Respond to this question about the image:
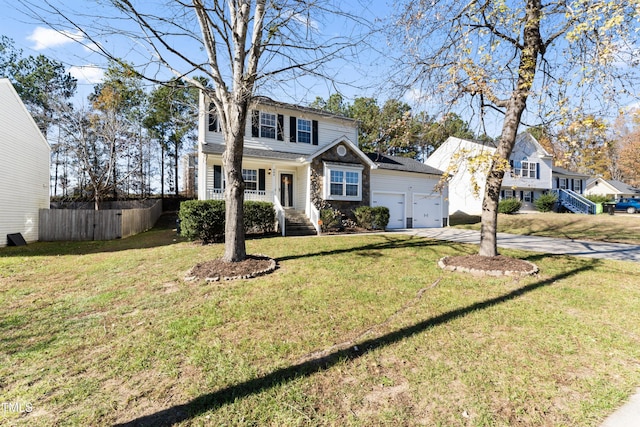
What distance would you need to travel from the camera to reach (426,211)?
18625 mm

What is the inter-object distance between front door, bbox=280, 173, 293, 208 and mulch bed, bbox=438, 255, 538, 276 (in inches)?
391

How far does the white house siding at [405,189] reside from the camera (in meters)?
16.9

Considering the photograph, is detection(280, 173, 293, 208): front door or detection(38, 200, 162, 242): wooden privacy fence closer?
detection(38, 200, 162, 242): wooden privacy fence

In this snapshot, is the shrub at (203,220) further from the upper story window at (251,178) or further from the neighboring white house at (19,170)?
the neighboring white house at (19,170)

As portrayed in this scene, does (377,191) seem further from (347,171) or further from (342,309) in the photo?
(342,309)

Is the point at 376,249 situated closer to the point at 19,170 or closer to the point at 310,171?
the point at 310,171

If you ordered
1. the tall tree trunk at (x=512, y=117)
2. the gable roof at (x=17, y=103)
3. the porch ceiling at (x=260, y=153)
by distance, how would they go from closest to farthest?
the tall tree trunk at (x=512, y=117), the gable roof at (x=17, y=103), the porch ceiling at (x=260, y=153)

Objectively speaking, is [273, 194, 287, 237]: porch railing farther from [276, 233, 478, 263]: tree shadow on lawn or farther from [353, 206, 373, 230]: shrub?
[276, 233, 478, 263]: tree shadow on lawn

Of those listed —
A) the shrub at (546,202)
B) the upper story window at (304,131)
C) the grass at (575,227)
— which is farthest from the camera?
the shrub at (546,202)

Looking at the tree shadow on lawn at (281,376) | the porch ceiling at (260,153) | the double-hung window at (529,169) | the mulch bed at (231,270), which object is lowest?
the tree shadow on lawn at (281,376)

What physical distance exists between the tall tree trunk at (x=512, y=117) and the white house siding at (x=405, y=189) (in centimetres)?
946

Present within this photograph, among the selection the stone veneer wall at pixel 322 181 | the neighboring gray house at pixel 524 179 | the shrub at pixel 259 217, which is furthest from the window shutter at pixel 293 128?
the neighboring gray house at pixel 524 179

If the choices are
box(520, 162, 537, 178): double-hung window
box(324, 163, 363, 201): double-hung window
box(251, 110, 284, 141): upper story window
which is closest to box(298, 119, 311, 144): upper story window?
box(251, 110, 284, 141): upper story window

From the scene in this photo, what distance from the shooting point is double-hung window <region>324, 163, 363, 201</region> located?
1477 cm
